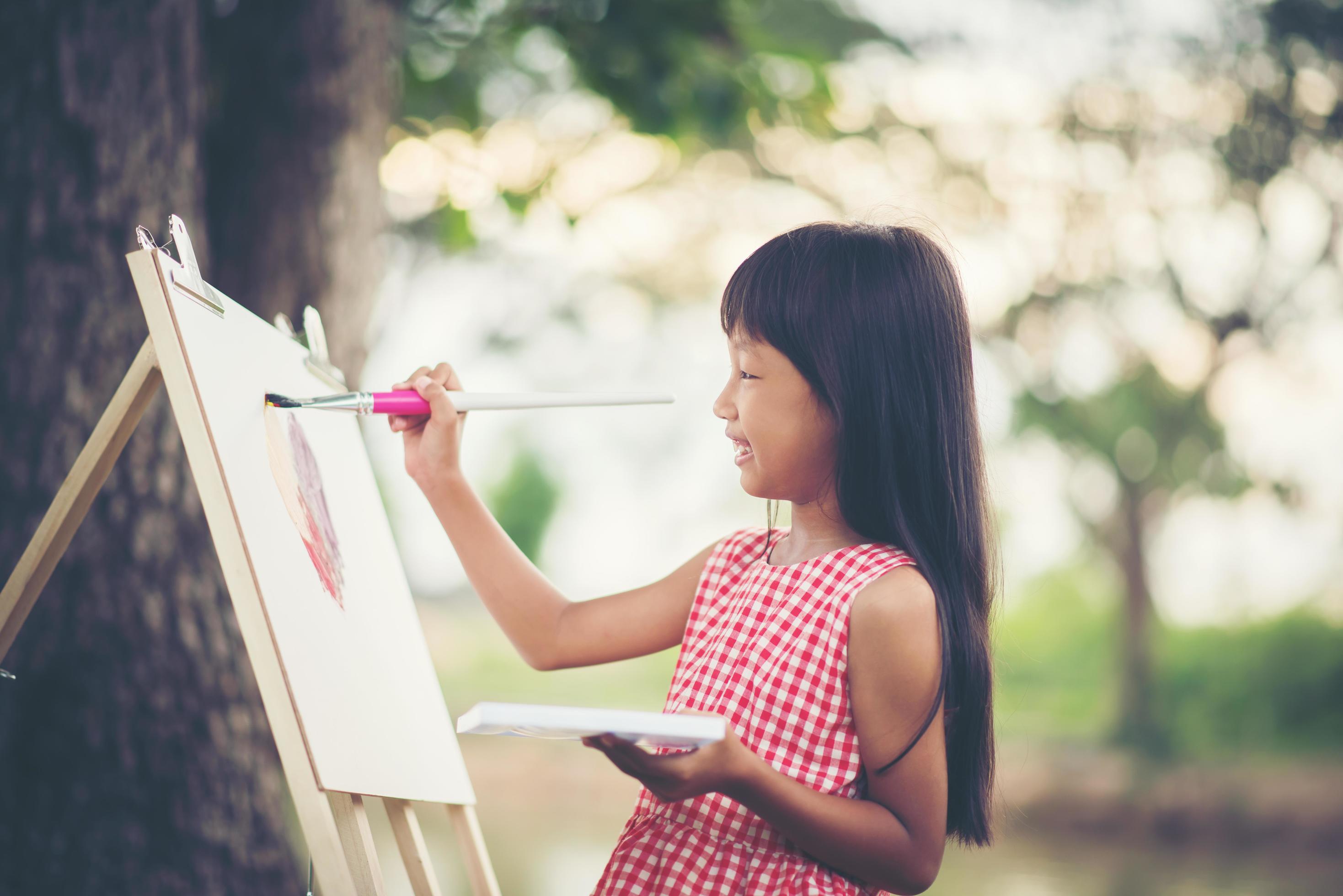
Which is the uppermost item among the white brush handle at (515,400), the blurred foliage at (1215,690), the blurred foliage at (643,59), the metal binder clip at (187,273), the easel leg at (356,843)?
the blurred foliage at (643,59)

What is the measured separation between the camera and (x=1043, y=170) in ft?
14.8

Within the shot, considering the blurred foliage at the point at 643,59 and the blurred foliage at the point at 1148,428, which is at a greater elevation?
the blurred foliage at the point at 643,59

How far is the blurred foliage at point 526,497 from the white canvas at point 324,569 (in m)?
5.27

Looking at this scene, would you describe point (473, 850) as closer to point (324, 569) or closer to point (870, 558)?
point (324, 569)

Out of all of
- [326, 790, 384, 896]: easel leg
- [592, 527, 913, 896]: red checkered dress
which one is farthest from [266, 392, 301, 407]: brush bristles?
[592, 527, 913, 896]: red checkered dress

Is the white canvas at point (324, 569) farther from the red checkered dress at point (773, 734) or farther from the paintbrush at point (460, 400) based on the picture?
the red checkered dress at point (773, 734)

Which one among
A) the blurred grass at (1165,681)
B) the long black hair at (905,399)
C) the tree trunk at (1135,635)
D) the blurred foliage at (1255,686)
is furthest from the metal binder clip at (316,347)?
the blurred foliage at (1255,686)

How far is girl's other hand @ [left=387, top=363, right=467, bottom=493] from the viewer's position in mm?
1077

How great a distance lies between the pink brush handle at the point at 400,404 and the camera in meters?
1.02

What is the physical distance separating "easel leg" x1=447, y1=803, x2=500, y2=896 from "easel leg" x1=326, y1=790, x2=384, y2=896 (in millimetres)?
275

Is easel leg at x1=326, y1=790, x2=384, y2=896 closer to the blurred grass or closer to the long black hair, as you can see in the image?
the long black hair

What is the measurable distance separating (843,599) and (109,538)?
1.21 m

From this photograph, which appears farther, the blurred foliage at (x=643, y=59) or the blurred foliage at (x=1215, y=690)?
the blurred foliage at (x=1215, y=690)

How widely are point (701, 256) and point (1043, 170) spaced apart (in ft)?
5.55
